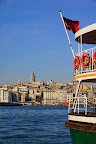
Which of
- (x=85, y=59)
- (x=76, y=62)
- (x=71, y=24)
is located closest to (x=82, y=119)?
(x=85, y=59)

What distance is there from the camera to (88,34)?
1466 cm

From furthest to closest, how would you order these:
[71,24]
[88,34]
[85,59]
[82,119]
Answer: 1. [71,24]
2. [88,34]
3. [85,59]
4. [82,119]

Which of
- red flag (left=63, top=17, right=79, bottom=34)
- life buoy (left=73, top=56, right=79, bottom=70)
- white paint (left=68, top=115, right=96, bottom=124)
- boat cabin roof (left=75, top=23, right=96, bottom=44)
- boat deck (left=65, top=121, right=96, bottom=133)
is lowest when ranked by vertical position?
boat deck (left=65, top=121, right=96, bottom=133)

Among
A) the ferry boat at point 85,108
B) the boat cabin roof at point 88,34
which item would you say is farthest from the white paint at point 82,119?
the boat cabin roof at point 88,34

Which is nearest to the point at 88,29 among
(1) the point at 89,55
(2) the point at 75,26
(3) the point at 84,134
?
(1) the point at 89,55

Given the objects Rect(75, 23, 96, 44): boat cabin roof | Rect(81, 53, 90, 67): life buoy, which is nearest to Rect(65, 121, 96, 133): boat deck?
Rect(81, 53, 90, 67): life buoy

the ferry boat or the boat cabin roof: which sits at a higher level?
the boat cabin roof

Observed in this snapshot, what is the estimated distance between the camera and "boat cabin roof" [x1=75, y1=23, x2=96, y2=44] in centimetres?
1368

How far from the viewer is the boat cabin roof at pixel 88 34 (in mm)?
13684

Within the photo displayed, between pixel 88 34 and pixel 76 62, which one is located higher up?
pixel 88 34

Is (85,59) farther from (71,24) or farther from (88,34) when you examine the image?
(71,24)

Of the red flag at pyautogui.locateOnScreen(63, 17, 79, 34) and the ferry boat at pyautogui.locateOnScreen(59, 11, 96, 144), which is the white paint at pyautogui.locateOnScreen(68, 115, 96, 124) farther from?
the red flag at pyautogui.locateOnScreen(63, 17, 79, 34)

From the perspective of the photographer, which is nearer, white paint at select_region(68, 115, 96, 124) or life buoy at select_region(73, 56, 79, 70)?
white paint at select_region(68, 115, 96, 124)

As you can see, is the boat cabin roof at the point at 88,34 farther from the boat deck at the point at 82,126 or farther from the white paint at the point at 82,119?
the boat deck at the point at 82,126
